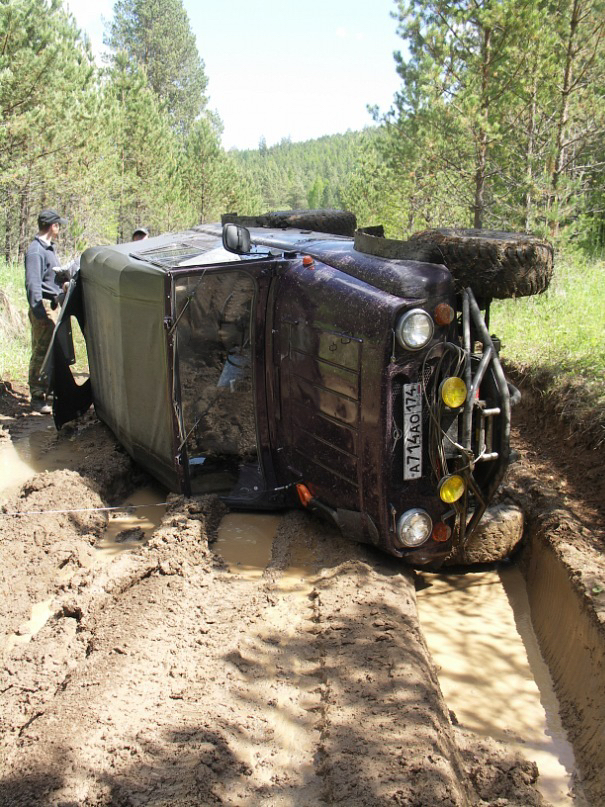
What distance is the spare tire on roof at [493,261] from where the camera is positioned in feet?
13.3

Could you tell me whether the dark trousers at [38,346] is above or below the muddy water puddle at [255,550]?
above

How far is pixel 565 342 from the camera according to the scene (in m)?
7.75

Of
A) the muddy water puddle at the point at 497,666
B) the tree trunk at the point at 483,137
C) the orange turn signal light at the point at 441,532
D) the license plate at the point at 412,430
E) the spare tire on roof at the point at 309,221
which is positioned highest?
the tree trunk at the point at 483,137

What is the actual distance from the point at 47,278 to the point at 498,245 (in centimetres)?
556

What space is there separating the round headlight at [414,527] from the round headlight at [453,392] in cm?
65

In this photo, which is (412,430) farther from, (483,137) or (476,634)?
(483,137)

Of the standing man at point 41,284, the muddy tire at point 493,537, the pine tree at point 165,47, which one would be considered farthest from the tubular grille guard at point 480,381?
the pine tree at point 165,47

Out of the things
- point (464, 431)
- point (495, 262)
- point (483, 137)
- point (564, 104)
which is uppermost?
point (564, 104)

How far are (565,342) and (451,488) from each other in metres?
4.32

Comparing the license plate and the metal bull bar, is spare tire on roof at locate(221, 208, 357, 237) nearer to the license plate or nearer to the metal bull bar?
the metal bull bar

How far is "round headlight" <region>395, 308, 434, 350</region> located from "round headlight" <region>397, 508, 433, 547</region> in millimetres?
953

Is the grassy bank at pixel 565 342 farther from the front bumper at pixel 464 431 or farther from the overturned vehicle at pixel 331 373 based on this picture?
the front bumper at pixel 464 431

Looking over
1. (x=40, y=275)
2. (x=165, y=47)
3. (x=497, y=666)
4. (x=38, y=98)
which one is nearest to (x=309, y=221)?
(x=40, y=275)

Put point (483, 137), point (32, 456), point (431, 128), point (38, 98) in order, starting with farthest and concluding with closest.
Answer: point (38, 98) → point (431, 128) → point (483, 137) → point (32, 456)
